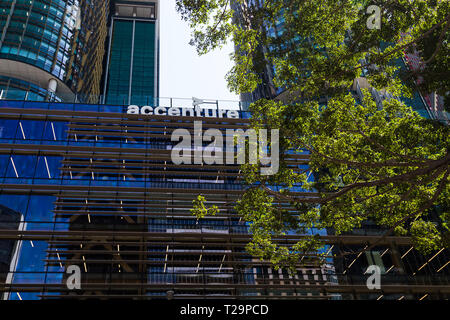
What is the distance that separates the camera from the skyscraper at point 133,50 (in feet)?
272

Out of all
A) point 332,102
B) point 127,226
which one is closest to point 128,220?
point 127,226

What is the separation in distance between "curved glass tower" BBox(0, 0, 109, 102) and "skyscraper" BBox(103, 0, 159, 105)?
94.7 feet

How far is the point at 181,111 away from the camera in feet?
68.1

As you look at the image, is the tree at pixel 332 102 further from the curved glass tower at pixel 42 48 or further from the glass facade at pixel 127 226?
the curved glass tower at pixel 42 48

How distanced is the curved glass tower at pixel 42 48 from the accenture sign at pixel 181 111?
22.8 m

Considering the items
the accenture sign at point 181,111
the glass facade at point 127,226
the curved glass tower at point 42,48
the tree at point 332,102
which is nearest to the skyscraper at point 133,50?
the curved glass tower at point 42,48

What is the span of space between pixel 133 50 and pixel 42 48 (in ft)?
172

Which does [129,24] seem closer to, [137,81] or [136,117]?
[137,81]

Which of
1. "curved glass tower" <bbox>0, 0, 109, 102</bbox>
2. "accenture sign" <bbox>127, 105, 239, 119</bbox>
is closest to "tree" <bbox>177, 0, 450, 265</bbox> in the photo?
"accenture sign" <bbox>127, 105, 239, 119</bbox>

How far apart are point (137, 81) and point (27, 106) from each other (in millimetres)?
66463

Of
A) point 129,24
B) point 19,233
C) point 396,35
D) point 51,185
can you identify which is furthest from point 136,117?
point 129,24

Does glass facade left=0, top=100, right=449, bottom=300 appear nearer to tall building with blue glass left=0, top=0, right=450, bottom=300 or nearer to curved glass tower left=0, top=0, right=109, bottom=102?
tall building with blue glass left=0, top=0, right=450, bottom=300

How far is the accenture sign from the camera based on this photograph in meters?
20.1

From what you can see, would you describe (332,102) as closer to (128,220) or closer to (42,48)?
(128,220)
